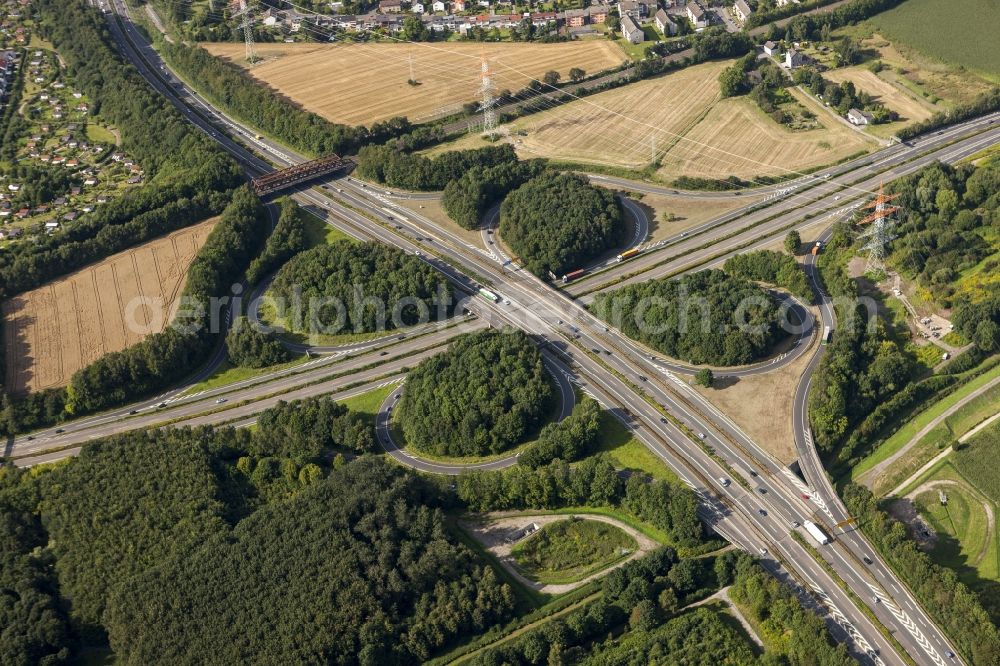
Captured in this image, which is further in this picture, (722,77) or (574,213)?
(722,77)

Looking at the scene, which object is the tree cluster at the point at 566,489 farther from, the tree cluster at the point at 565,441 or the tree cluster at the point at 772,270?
the tree cluster at the point at 772,270

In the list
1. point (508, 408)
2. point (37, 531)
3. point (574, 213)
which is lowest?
point (37, 531)

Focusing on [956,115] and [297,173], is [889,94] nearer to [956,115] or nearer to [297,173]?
[956,115]

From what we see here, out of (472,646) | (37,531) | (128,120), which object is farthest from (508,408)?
(128,120)

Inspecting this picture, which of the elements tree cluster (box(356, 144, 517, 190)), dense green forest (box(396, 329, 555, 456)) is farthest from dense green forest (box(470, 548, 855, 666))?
tree cluster (box(356, 144, 517, 190))

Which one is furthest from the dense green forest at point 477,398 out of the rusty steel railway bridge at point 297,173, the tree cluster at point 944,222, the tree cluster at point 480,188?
the tree cluster at point 944,222

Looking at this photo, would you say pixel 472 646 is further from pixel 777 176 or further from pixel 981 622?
pixel 777 176
